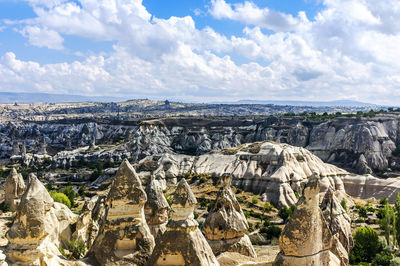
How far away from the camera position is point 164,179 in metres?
55.4

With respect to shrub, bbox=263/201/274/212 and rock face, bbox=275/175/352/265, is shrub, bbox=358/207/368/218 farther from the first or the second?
rock face, bbox=275/175/352/265

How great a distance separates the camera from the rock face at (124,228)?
8.41 meters

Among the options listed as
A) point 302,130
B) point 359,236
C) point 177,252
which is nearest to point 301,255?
point 177,252

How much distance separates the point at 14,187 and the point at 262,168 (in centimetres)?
3650

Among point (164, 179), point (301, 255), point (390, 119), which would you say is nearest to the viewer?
point (301, 255)

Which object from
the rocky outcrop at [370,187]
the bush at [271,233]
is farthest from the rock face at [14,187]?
the rocky outcrop at [370,187]

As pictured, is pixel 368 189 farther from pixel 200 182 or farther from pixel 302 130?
pixel 302 130

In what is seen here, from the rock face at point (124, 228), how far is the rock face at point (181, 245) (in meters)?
0.80

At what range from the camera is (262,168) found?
52.4m

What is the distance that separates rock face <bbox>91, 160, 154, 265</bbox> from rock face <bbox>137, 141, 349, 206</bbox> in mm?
38115

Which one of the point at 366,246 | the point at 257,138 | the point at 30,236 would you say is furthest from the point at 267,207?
the point at 257,138

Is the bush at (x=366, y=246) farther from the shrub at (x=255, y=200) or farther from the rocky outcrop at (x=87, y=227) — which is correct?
the shrub at (x=255, y=200)

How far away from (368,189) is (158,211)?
1896 inches

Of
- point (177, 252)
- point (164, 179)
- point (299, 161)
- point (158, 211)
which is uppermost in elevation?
point (177, 252)
